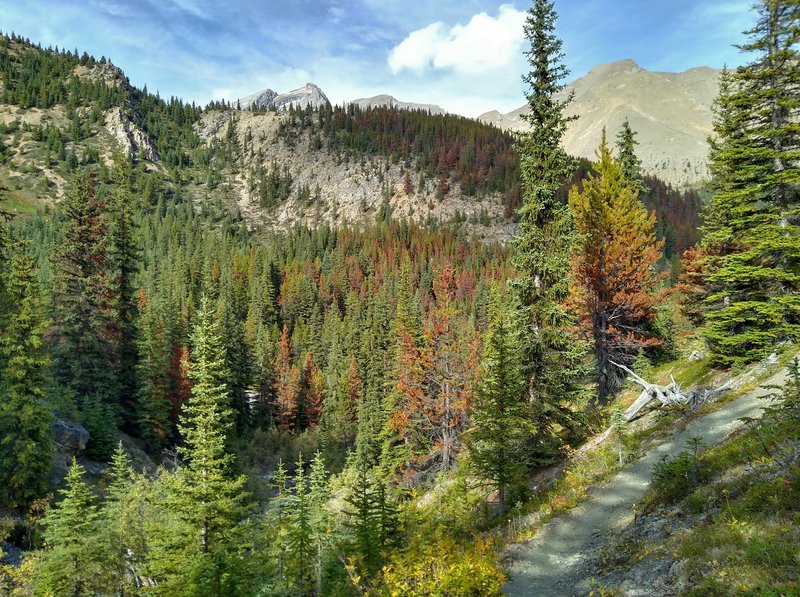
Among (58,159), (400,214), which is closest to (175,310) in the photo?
(400,214)

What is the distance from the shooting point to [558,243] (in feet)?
58.2

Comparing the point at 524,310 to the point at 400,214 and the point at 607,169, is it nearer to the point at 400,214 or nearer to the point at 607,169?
the point at 607,169

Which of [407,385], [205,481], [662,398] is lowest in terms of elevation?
[407,385]

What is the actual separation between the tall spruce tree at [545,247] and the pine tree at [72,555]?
1673 centimetres

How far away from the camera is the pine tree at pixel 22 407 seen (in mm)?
23297

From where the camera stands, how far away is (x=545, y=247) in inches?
710

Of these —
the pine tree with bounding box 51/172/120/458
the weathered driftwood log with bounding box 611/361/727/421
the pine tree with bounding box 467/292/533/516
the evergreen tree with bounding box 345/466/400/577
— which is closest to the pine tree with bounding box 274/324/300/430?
the pine tree with bounding box 51/172/120/458

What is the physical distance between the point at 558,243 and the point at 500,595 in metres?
13.5

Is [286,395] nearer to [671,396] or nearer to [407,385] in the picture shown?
[407,385]

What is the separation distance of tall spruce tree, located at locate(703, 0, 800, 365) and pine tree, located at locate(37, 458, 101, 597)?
25.9 metres

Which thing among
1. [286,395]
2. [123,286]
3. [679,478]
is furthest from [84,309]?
[679,478]

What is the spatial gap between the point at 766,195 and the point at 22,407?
37.2 m

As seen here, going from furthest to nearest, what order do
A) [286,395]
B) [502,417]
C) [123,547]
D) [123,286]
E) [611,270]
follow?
[286,395]
[123,286]
[611,270]
[123,547]
[502,417]

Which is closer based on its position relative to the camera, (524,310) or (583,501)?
(583,501)
